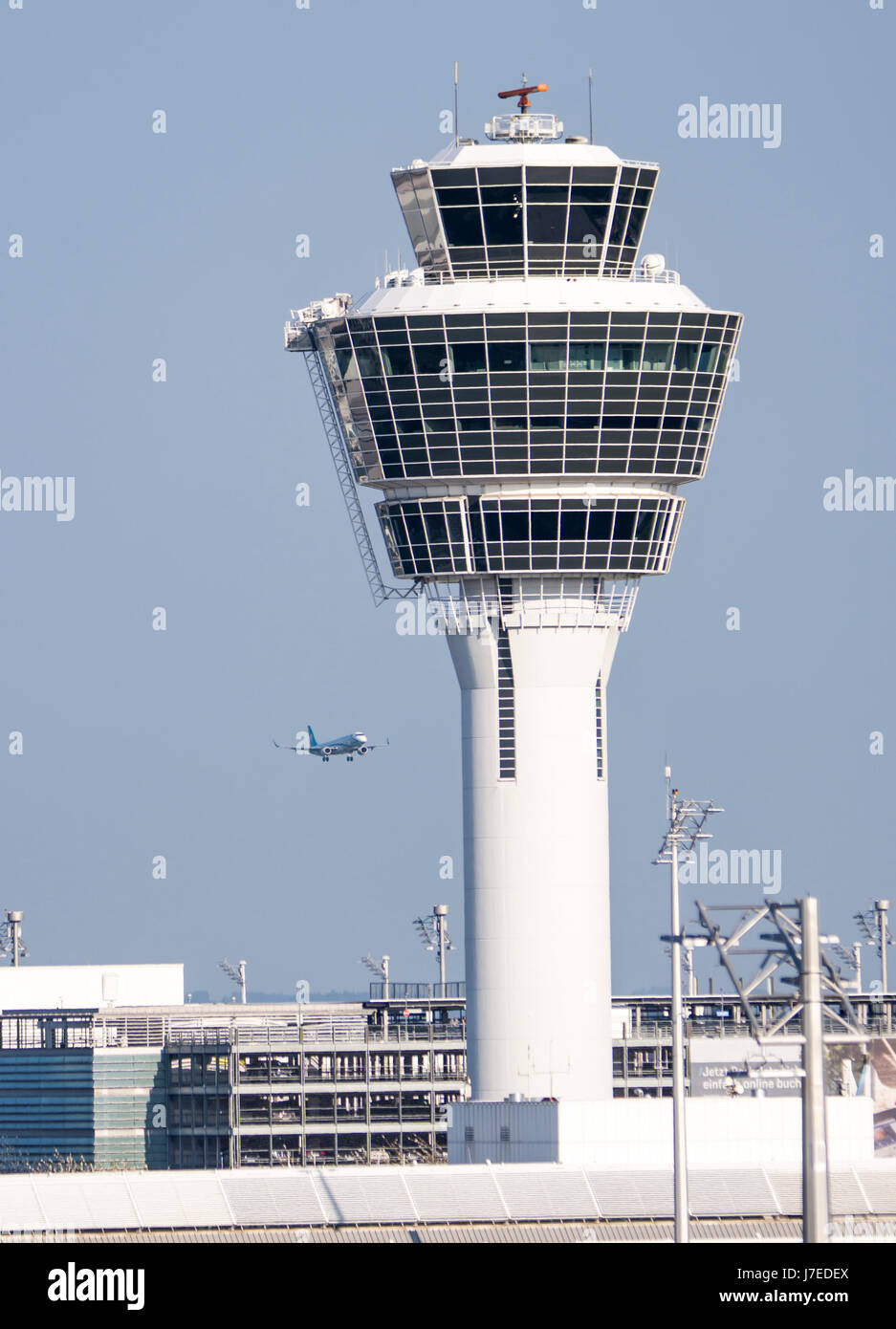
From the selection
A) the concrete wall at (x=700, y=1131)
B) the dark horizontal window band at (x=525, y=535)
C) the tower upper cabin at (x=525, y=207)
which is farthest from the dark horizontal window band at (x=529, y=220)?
the concrete wall at (x=700, y=1131)

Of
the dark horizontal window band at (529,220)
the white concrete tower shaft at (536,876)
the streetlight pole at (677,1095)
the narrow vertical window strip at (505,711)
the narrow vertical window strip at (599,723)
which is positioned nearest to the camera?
the streetlight pole at (677,1095)

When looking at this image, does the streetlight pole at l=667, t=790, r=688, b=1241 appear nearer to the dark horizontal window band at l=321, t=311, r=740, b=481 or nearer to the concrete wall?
the concrete wall

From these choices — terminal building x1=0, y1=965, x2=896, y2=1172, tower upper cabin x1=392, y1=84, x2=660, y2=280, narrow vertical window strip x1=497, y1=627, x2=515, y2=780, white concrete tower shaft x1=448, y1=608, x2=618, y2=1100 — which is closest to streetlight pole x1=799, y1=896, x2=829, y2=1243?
white concrete tower shaft x1=448, y1=608, x2=618, y2=1100


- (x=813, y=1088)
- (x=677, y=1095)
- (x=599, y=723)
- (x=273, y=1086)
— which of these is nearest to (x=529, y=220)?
(x=599, y=723)

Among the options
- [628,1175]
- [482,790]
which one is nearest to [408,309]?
[482,790]

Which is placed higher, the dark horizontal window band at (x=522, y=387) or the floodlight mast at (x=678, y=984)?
the dark horizontal window band at (x=522, y=387)

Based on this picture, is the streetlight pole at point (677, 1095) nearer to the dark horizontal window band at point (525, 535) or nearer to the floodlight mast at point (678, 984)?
the floodlight mast at point (678, 984)
